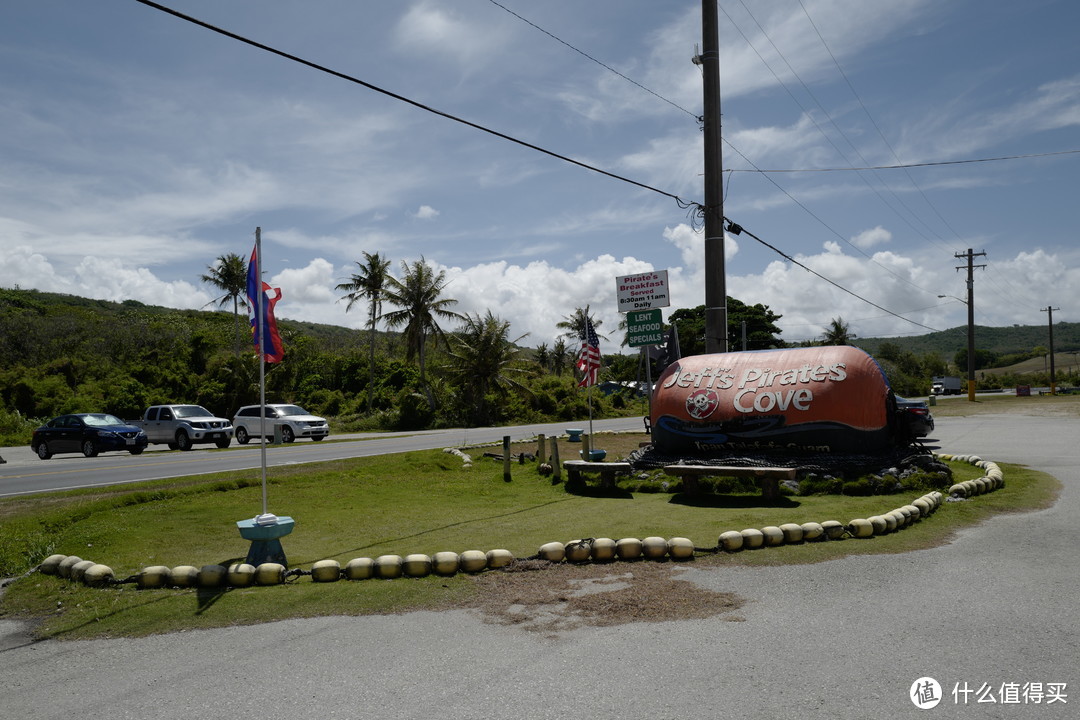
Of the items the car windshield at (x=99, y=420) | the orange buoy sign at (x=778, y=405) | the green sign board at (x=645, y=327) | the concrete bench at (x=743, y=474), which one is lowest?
the concrete bench at (x=743, y=474)

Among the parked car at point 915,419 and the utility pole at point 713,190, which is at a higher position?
the utility pole at point 713,190

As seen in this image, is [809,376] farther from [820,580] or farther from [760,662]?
[760,662]

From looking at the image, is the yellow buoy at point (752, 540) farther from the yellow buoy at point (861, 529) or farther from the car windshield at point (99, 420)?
the car windshield at point (99, 420)

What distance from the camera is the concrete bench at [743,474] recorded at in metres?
11.4

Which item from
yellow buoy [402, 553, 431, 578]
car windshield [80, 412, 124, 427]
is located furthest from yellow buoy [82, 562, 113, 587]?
car windshield [80, 412, 124, 427]

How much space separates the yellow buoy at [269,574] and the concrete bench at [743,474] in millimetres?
6803

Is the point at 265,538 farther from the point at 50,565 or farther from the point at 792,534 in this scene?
the point at 792,534

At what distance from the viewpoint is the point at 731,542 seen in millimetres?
7973

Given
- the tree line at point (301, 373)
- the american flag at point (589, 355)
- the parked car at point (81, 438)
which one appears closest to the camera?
the american flag at point (589, 355)

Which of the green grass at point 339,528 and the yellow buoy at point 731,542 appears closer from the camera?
the green grass at point 339,528

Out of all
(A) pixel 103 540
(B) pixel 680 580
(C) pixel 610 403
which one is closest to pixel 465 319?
(C) pixel 610 403

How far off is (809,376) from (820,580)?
7350 millimetres

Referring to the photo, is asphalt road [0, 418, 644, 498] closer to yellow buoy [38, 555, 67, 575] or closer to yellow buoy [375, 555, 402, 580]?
yellow buoy [38, 555, 67, 575]

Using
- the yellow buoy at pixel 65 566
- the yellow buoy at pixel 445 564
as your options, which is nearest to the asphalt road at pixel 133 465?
the yellow buoy at pixel 65 566
